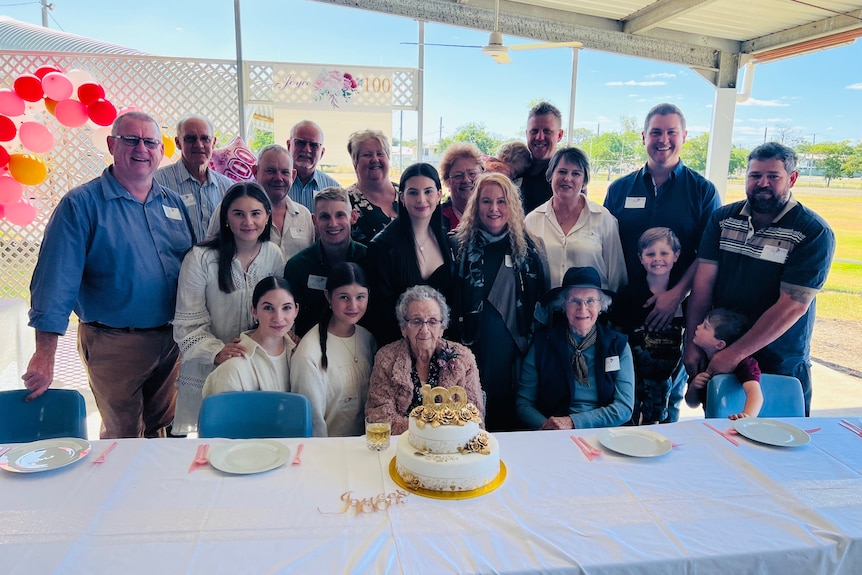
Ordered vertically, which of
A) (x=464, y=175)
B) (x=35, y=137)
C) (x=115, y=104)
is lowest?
(x=464, y=175)

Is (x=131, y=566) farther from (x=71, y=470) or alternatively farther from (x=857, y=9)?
(x=857, y=9)

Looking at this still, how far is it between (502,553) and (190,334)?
1.64 m

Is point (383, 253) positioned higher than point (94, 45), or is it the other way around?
point (94, 45)

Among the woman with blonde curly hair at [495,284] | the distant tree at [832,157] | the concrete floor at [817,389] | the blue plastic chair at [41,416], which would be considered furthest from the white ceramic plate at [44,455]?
the distant tree at [832,157]

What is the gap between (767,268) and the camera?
2426 mm

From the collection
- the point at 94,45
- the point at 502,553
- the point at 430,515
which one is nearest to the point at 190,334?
the point at 430,515

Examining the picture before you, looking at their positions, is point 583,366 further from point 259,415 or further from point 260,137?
point 260,137

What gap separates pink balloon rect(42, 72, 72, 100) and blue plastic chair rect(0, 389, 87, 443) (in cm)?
396

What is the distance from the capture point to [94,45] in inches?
301

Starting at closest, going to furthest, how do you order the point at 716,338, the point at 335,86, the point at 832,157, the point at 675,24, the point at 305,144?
the point at 716,338, the point at 305,144, the point at 335,86, the point at 675,24, the point at 832,157

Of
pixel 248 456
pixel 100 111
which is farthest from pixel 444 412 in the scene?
pixel 100 111

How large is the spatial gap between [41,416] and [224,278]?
0.82m

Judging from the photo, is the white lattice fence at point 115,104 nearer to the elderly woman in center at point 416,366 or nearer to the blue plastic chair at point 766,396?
the elderly woman in center at point 416,366

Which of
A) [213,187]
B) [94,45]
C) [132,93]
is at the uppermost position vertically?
[94,45]
